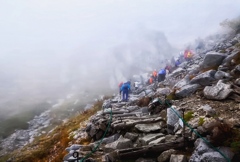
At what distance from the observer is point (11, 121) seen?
4941 cm

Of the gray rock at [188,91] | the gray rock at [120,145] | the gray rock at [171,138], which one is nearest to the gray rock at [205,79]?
the gray rock at [188,91]

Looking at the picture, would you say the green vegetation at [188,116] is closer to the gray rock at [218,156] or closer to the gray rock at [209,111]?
the gray rock at [209,111]

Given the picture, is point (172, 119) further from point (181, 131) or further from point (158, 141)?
point (158, 141)

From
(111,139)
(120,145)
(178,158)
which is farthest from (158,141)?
(111,139)

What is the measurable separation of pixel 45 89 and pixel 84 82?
14.6 metres

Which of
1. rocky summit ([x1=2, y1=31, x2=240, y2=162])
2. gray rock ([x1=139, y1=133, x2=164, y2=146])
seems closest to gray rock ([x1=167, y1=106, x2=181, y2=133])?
rocky summit ([x1=2, y1=31, x2=240, y2=162])

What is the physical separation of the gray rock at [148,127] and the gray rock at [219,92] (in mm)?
3563

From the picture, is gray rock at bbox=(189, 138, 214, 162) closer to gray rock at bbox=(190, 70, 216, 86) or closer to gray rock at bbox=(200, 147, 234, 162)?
gray rock at bbox=(200, 147, 234, 162)

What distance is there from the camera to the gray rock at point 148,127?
11406mm

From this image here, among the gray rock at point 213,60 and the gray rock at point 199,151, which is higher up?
the gray rock at point 213,60

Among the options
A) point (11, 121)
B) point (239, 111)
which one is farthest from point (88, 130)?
point (11, 121)

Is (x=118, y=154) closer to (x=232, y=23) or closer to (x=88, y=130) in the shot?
(x=88, y=130)

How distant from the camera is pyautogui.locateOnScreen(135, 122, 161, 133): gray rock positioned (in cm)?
Answer: 1141

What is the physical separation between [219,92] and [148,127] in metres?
4.52
